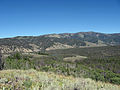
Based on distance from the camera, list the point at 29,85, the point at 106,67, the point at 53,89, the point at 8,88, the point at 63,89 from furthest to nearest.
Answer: the point at 106,67
the point at 29,85
the point at 8,88
the point at 63,89
the point at 53,89

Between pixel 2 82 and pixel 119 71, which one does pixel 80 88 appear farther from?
pixel 119 71

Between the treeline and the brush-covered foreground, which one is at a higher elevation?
the brush-covered foreground

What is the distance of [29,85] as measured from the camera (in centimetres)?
721

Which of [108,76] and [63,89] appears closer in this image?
[63,89]

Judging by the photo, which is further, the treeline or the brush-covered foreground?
the treeline

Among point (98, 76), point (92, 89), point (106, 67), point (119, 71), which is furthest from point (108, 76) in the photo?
point (92, 89)

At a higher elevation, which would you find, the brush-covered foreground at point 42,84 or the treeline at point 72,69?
the brush-covered foreground at point 42,84

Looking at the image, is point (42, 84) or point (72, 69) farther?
point (72, 69)

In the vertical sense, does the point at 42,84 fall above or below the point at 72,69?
above

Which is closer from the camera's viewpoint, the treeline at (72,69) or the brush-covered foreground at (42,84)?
the brush-covered foreground at (42,84)

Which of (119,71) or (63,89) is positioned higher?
(63,89)

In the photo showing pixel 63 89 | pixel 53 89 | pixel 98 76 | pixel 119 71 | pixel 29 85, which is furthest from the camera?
pixel 119 71

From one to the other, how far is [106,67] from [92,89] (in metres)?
105

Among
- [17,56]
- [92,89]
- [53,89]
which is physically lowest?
[17,56]
